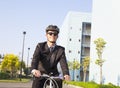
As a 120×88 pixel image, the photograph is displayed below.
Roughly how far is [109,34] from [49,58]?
37.5 metres

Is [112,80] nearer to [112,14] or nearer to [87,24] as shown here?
[112,14]

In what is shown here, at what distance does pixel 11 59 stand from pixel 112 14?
29.3m

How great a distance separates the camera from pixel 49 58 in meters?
4.95

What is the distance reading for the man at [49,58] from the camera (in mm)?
4848

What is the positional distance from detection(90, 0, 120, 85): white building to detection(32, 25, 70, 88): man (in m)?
33.5

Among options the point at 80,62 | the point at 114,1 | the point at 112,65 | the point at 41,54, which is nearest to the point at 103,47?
the point at 112,65

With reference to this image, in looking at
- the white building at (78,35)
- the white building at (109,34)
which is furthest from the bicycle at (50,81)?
the white building at (78,35)

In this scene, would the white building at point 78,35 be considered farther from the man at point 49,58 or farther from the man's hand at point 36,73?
the man's hand at point 36,73

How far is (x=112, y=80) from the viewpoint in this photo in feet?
132

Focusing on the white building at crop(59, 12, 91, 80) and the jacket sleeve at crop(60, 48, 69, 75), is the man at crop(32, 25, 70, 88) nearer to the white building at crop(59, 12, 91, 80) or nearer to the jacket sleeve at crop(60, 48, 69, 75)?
the jacket sleeve at crop(60, 48, 69, 75)

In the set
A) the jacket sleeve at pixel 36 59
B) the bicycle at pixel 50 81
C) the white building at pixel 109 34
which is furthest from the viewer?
the white building at pixel 109 34

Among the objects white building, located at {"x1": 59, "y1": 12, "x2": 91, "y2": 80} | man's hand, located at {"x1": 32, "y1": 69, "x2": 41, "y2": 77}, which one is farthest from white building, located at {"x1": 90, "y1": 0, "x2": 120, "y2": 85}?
man's hand, located at {"x1": 32, "y1": 69, "x2": 41, "y2": 77}

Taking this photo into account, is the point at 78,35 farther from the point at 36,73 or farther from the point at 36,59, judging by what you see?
the point at 36,73

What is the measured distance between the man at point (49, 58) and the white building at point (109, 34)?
3351 centimetres
